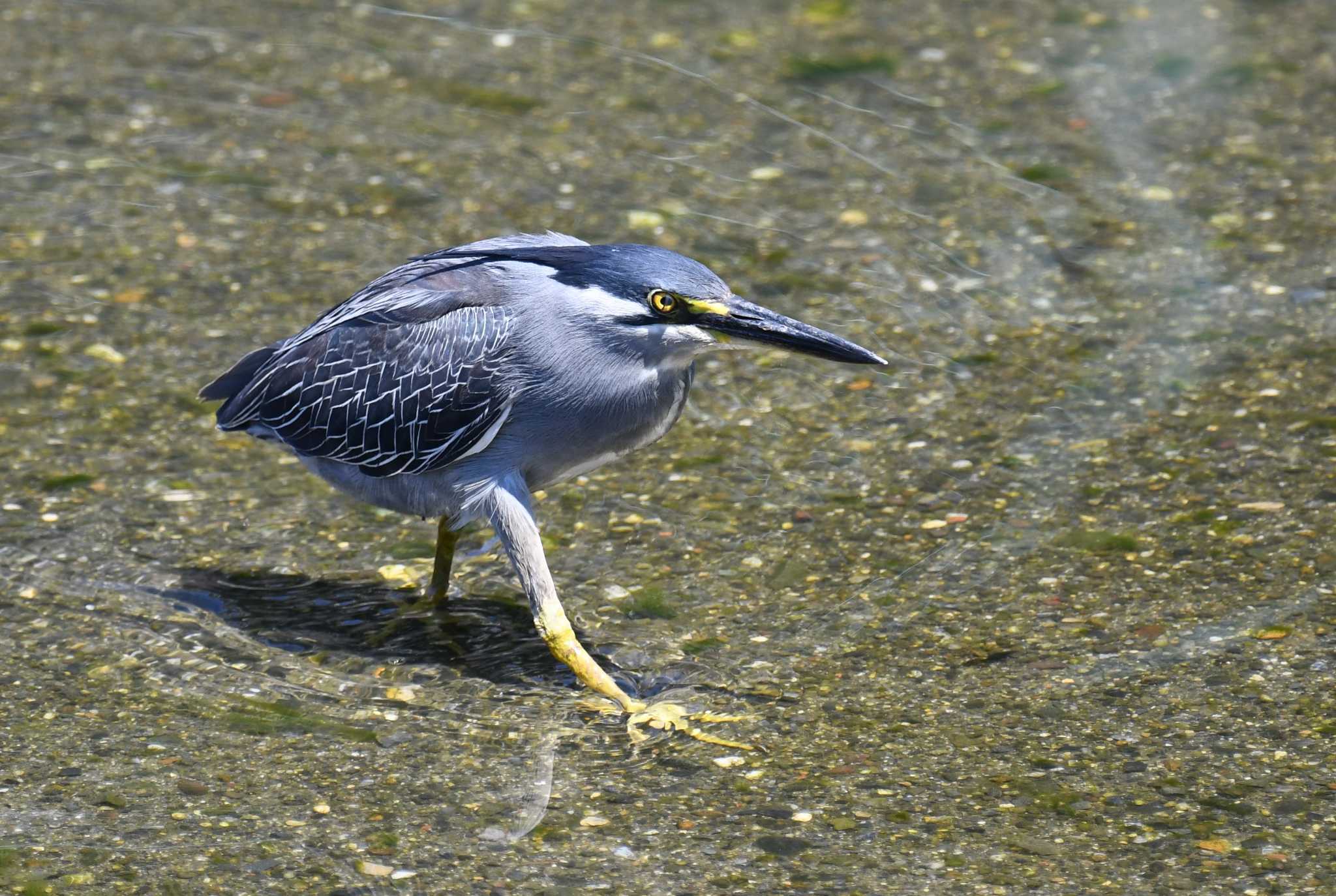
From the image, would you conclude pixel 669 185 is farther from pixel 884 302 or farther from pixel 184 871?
pixel 184 871

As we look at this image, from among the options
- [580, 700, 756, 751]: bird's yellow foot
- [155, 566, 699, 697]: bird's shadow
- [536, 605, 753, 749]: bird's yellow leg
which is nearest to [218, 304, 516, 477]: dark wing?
[155, 566, 699, 697]: bird's shadow

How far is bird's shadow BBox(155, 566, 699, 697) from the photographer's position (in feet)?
18.1

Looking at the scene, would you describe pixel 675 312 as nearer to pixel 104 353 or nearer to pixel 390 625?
pixel 390 625

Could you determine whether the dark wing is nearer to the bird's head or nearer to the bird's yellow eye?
the bird's head

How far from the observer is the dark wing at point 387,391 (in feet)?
17.6

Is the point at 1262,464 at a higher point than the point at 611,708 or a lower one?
higher

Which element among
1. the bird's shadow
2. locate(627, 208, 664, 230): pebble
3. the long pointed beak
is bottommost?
the bird's shadow

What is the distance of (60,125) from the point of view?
8.93 metres

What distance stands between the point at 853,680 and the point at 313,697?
5.75 feet

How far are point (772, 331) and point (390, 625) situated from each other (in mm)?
1751

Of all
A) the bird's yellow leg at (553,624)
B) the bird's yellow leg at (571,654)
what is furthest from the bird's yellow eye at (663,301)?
the bird's yellow leg at (571,654)

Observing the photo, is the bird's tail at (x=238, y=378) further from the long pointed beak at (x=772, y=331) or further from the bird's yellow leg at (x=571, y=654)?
the long pointed beak at (x=772, y=331)

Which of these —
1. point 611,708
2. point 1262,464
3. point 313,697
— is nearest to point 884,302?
point 1262,464

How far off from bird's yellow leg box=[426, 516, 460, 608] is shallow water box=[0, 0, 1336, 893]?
9 cm
